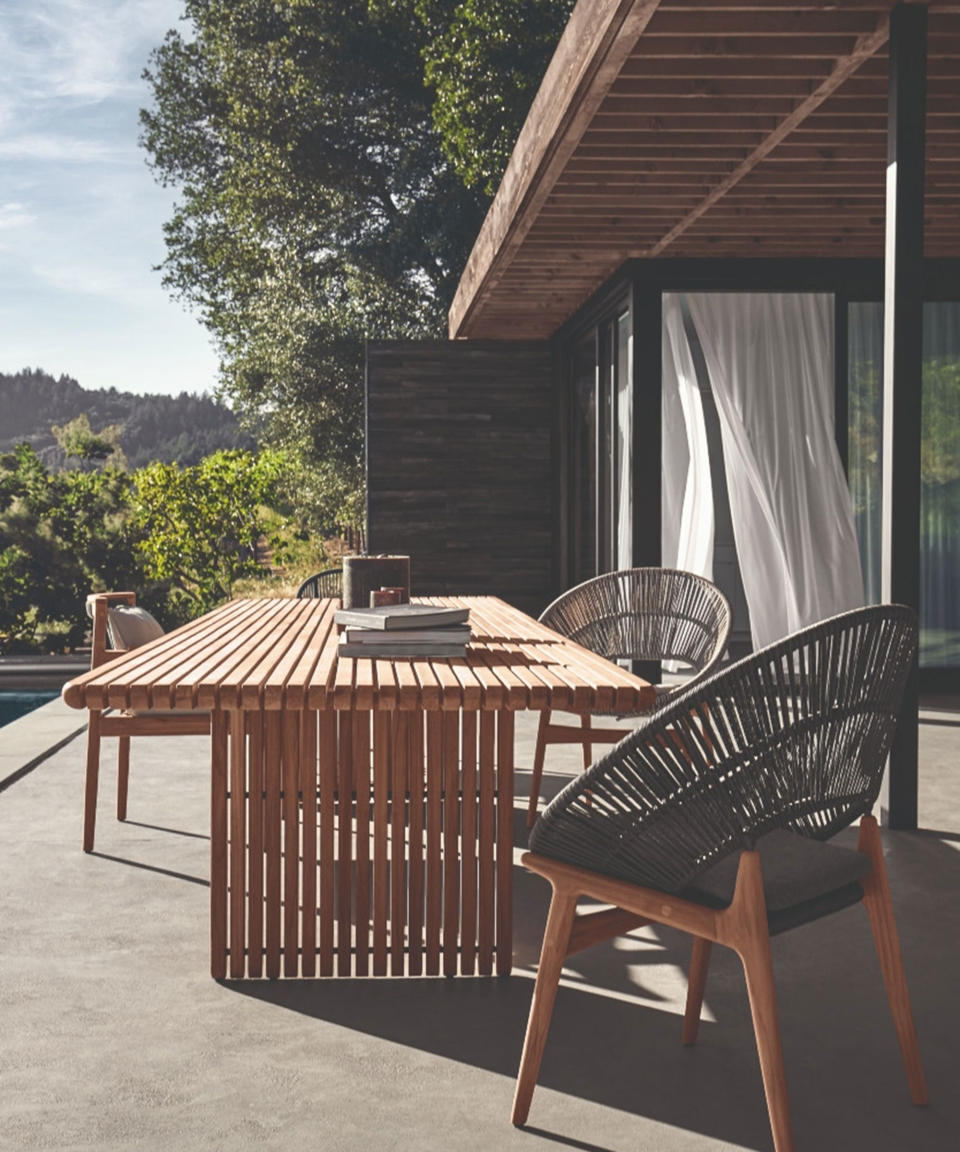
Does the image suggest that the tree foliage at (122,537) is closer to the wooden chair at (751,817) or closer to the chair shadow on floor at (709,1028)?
the chair shadow on floor at (709,1028)

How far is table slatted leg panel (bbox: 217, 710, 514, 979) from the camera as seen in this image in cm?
252

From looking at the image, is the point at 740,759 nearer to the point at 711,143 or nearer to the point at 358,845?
the point at 358,845

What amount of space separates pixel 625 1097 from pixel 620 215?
4197 millimetres

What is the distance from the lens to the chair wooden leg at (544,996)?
1.94 m

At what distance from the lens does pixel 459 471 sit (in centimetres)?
890

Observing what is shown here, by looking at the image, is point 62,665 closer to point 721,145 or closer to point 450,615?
point 721,145

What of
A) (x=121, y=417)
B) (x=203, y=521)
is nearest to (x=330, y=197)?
(x=203, y=521)

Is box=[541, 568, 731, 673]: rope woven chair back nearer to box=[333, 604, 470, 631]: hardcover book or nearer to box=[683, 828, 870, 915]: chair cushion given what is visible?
box=[333, 604, 470, 631]: hardcover book

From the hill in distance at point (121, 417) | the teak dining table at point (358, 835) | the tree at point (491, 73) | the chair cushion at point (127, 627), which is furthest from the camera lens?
the hill in distance at point (121, 417)

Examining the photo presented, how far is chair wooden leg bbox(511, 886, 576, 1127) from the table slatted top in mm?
339

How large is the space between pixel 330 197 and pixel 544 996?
13763 millimetres

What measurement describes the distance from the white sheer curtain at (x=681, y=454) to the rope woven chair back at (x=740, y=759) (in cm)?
461

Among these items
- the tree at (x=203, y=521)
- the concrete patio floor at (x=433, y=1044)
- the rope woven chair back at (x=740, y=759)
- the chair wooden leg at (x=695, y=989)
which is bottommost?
the concrete patio floor at (x=433, y=1044)

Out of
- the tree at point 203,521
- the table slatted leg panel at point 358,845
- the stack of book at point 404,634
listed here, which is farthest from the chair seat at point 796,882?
the tree at point 203,521
